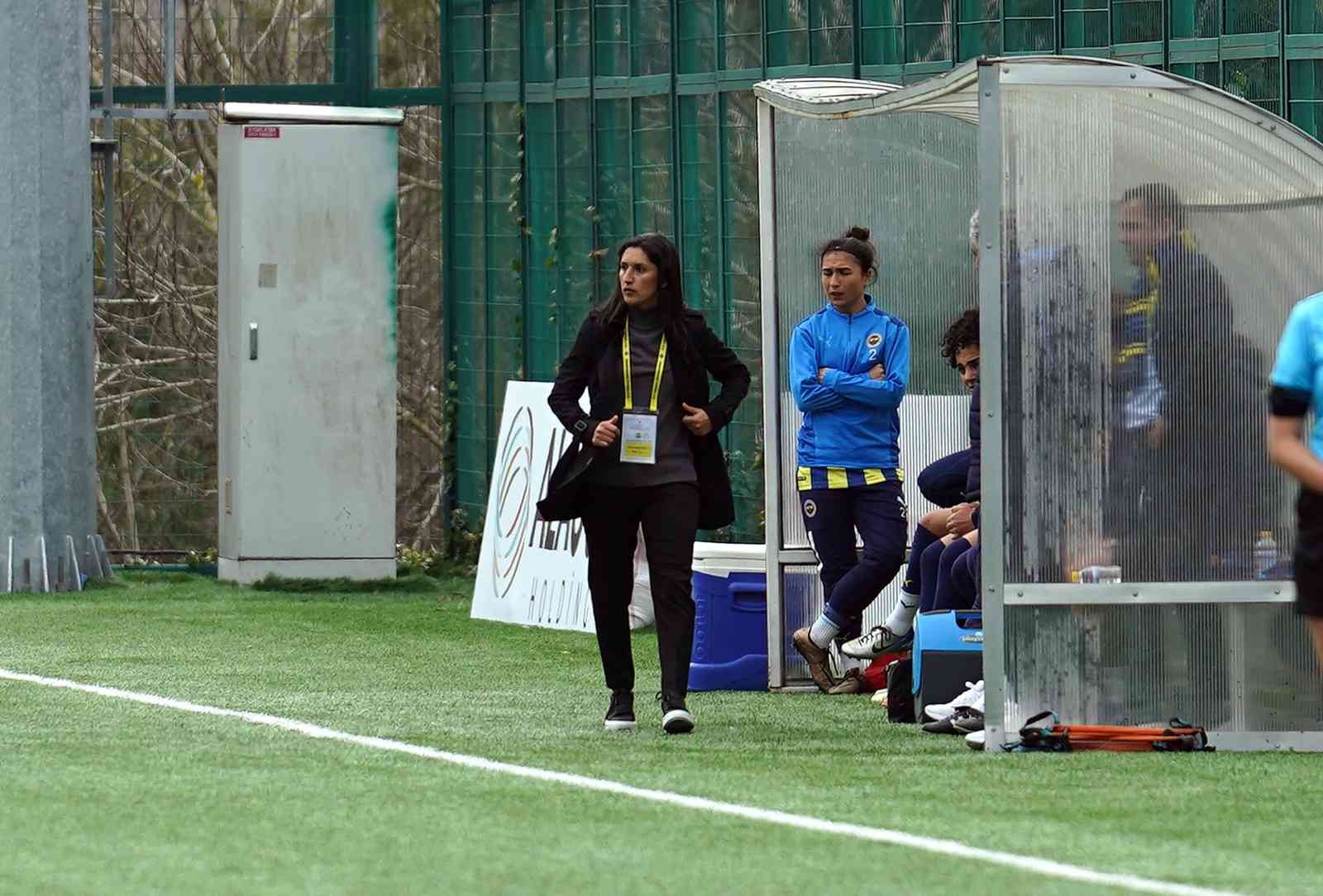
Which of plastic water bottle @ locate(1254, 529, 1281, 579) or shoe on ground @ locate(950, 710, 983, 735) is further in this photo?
shoe on ground @ locate(950, 710, 983, 735)

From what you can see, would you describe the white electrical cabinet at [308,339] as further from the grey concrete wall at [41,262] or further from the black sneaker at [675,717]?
the black sneaker at [675,717]

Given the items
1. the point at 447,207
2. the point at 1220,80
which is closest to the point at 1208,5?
the point at 1220,80

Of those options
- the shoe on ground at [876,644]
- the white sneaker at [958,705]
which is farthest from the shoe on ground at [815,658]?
the white sneaker at [958,705]

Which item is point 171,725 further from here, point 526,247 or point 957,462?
point 526,247

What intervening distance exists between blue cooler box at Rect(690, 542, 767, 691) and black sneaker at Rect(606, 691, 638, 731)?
6.02 ft

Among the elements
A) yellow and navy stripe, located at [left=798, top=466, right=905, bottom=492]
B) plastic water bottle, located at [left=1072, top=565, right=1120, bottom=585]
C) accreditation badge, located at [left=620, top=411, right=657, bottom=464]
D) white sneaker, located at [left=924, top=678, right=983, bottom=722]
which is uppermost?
accreditation badge, located at [left=620, top=411, right=657, bottom=464]

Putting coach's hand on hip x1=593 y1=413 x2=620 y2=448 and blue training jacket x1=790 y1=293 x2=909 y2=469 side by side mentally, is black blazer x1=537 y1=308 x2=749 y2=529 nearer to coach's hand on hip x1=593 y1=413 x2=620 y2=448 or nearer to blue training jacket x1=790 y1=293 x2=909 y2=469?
coach's hand on hip x1=593 y1=413 x2=620 y2=448

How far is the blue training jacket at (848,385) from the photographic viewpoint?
35.6 ft

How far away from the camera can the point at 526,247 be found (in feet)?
55.8

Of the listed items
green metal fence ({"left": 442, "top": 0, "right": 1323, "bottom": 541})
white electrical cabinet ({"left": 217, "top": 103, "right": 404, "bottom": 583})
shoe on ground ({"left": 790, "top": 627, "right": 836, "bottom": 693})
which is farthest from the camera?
white electrical cabinet ({"left": 217, "top": 103, "right": 404, "bottom": 583})

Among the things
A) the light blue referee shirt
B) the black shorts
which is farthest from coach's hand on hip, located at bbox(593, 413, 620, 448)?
the black shorts

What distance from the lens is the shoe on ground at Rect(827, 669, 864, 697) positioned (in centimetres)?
1107

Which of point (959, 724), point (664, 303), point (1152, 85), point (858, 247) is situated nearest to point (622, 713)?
point (959, 724)

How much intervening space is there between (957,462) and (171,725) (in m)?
3.35
